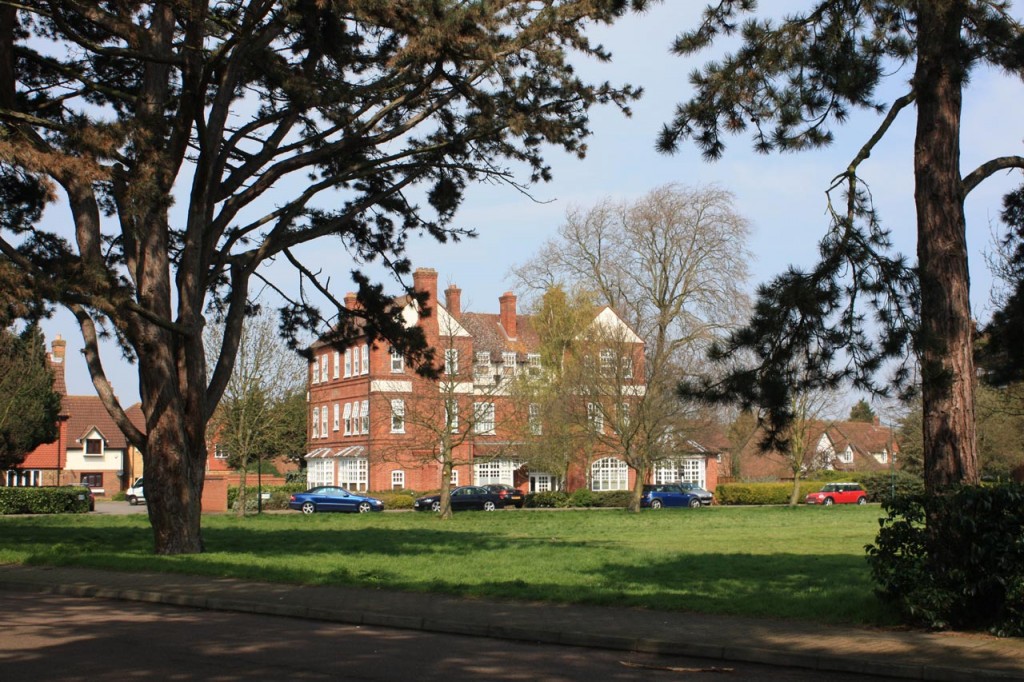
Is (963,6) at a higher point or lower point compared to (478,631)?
higher

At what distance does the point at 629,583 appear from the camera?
595 inches

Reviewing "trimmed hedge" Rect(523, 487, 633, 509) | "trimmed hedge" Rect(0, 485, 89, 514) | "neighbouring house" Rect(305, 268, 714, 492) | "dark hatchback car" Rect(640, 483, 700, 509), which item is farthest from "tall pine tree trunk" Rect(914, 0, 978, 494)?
"dark hatchback car" Rect(640, 483, 700, 509)

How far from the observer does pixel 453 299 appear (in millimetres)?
66875

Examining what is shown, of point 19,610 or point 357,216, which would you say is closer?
point 19,610

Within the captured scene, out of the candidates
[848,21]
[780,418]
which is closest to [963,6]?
[848,21]

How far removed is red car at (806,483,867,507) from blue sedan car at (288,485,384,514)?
28316mm

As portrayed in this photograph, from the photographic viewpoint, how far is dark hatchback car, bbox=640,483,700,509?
5869cm

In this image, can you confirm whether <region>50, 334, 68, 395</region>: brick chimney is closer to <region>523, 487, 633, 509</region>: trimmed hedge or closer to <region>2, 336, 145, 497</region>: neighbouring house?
<region>2, 336, 145, 497</region>: neighbouring house

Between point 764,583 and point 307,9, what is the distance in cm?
1099

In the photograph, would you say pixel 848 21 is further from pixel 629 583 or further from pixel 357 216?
pixel 357 216

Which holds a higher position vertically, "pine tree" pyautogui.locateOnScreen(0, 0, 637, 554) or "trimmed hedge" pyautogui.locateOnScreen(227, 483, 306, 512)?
"pine tree" pyautogui.locateOnScreen(0, 0, 637, 554)

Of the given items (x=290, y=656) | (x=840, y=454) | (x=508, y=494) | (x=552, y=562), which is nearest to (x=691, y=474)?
(x=508, y=494)

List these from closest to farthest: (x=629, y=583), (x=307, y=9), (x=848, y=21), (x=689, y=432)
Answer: (x=848, y=21) < (x=629, y=583) < (x=307, y=9) < (x=689, y=432)

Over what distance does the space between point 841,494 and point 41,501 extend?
4514 cm
